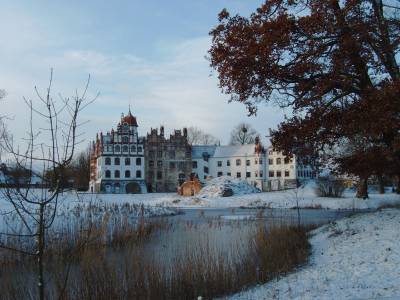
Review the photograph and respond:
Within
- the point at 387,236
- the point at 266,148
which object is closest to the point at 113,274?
the point at 387,236

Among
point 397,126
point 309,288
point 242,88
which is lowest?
point 309,288

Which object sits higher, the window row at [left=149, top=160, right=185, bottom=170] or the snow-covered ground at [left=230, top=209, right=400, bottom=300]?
the window row at [left=149, top=160, right=185, bottom=170]

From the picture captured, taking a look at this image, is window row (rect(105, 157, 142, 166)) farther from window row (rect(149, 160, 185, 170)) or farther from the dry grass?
the dry grass

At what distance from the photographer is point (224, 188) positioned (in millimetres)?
58438

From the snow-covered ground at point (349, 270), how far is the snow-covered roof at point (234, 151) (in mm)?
82044

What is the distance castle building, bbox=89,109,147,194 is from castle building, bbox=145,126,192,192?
2449 mm

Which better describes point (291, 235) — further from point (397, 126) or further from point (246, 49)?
point (246, 49)

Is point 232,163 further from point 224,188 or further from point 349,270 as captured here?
point 349,270

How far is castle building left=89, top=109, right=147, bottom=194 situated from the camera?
85.8m

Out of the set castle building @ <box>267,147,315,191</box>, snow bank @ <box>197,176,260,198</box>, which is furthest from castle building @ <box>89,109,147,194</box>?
snow bank @ <box>197,176,260,198</box>

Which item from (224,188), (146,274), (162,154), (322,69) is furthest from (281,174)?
(146,274)

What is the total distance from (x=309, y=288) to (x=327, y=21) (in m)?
8.88

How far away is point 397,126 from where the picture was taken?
1360 centimetres

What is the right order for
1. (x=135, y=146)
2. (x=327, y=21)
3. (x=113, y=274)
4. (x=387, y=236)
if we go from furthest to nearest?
(x=135, y=146), (x=327, y=21), (x=387, y=236), (x=113, y=274)
